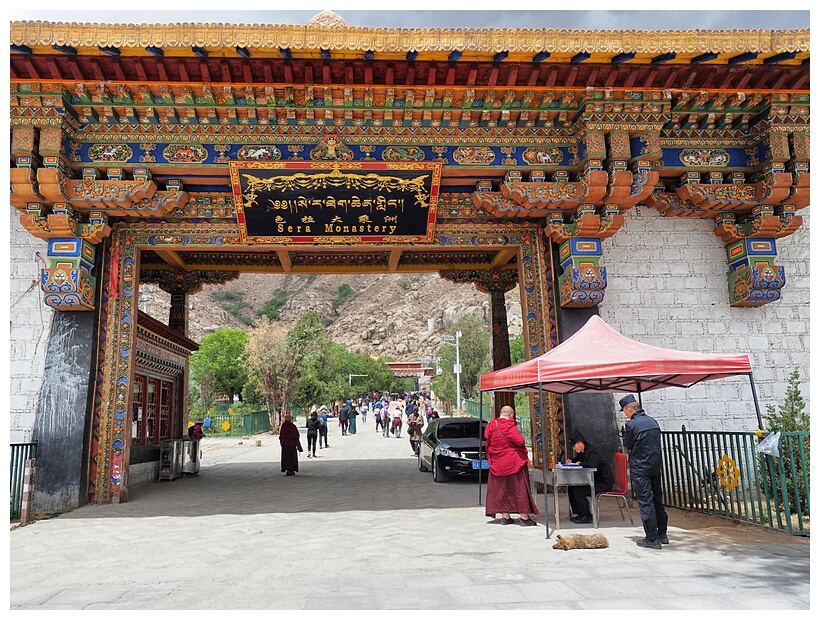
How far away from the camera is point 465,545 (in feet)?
22.3

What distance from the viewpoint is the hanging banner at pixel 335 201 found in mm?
9977

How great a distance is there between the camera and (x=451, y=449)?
13148 millimetres

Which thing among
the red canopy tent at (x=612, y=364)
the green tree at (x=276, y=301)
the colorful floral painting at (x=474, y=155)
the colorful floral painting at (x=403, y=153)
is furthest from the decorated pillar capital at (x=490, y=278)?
the green tree at (x=276, y=301)

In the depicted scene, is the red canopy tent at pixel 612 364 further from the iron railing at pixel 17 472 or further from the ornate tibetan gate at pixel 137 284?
the iron railing at pixel 17 472

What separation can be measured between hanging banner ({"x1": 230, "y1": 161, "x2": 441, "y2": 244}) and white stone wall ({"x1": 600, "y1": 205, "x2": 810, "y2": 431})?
364cm

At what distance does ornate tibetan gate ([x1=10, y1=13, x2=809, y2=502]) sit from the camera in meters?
8.74

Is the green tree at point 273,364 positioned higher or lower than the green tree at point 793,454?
higher

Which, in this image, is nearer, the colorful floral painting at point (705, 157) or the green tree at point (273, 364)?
the colorful floral painting at point (705, 157)

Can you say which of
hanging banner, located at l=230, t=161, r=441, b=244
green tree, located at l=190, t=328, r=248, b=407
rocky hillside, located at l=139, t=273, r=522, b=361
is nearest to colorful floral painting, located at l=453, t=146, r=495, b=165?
hanging banner, located at l=230, t=161, r=441, b=244

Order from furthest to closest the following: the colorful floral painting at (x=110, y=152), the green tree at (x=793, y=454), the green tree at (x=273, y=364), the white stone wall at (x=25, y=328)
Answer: the green tree at (x=273, y=364) < the white stone wall at (x=25, y=328) < the colorful floral painting at (x=110, y=152) < the green tree at (x=793, y=454)

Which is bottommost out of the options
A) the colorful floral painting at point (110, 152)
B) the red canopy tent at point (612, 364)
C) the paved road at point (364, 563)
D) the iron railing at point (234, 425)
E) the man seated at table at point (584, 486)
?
the iron railing at point (234, 425)

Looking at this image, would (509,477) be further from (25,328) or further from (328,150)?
(25,328)

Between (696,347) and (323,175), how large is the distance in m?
7.13

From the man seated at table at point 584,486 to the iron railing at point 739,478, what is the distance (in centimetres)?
147
